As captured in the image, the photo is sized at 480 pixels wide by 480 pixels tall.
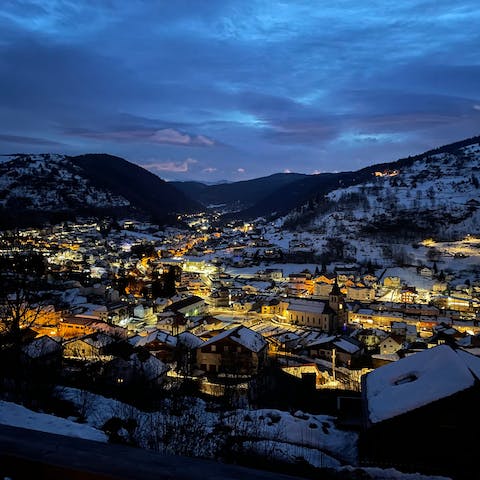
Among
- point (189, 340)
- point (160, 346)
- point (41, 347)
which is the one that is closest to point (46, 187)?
point (189, 340)

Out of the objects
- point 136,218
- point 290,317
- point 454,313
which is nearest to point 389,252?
point 454,313

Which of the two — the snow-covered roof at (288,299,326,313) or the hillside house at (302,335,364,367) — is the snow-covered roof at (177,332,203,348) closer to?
the hillside house at (302,335,364,367)

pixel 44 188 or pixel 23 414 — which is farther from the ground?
pixel 44 188

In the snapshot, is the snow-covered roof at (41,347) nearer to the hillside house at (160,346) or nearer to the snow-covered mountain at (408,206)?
the hillside house at (160,346)

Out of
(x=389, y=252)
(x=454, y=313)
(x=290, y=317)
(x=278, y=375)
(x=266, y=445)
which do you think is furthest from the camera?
(x=389, y=252)

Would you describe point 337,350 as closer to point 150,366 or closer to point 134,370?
point 150,366


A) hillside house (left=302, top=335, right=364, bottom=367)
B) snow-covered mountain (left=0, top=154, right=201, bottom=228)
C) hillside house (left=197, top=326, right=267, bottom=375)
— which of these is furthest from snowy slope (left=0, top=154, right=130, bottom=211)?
hillside house (left=302, top=335, right=364, bottom=367)

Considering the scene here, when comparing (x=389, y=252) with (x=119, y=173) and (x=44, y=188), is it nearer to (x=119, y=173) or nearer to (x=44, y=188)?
(x=44, y=188)
